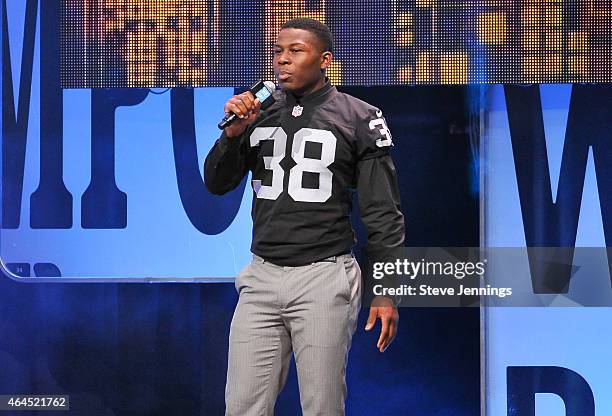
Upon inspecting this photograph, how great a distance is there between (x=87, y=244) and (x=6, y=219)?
36 cm

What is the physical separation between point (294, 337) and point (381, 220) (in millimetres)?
428

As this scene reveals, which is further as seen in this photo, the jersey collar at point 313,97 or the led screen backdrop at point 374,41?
the led screen backdrop at point 374,41

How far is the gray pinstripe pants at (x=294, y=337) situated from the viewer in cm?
296

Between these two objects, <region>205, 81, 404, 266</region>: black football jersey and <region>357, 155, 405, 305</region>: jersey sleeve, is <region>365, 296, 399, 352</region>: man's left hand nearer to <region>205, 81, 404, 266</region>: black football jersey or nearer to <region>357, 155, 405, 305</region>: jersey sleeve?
<region>357, 155, 405, 305</region>: jersey sleeve

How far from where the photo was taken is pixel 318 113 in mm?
3121

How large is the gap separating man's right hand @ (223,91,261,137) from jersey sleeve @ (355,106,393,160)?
0.31 m

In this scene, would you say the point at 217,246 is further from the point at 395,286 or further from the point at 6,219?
the point at 395,286

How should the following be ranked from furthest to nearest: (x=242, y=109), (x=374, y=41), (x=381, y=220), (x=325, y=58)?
(x=374, y=41) < (x=325, y=58) < (x=381, y=220) < (x=242, y=109)

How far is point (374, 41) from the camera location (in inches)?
160

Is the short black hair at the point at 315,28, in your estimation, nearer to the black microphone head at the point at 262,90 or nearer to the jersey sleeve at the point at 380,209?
the black microphone head at the point at 262,90

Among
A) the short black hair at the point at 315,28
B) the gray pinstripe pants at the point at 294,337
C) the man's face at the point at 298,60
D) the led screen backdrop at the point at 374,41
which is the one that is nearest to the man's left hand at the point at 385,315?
the gray pinstripe pants at the point at 294,337

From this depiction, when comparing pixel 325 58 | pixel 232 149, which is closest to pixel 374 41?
pixel 325 58

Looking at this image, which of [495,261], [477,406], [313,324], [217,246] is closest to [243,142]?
[313,324]

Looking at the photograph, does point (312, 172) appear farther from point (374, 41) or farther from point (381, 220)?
point (374, 41)
